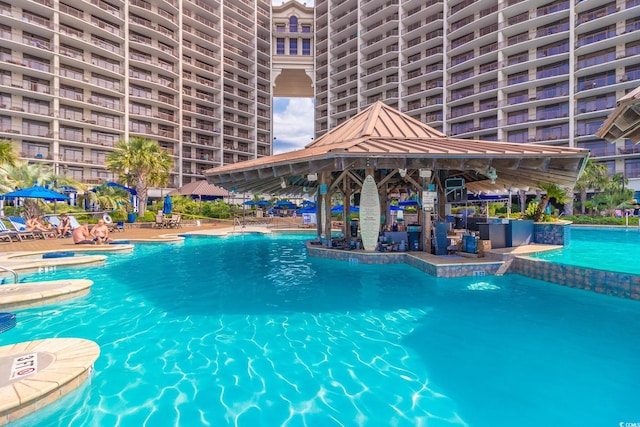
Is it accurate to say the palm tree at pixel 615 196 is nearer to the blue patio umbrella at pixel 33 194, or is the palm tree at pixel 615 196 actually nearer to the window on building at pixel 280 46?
the blue patio umbrella at pixel 33 194

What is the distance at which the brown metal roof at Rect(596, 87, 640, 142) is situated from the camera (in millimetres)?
6387

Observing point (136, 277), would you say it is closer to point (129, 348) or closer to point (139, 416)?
point (129, 348)

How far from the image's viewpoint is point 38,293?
7.08 metres

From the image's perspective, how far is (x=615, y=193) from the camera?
32344mm

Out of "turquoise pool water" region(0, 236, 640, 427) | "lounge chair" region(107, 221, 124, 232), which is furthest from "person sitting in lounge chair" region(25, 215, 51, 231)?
"turquoise pool water" region(0, 236, 640, 427)

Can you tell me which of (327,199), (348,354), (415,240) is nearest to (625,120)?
(415,240)

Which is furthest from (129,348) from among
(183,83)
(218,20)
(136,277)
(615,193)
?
(218,20)

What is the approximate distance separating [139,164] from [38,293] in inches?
941

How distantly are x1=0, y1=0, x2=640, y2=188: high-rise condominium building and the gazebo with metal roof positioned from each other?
1266 inches

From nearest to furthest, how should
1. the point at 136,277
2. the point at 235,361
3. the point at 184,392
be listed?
1. the point at 184,392
2. the point at 235,361
3. the point at 136,277

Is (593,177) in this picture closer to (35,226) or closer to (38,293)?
(38,293)

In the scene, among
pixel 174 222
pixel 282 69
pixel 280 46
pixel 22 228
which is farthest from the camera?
pixel 282 69

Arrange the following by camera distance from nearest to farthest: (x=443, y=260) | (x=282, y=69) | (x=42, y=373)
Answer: (x=42, y=373) < (x=443, y=260) < (x=282, y=69)

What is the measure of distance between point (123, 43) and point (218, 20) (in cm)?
1797
